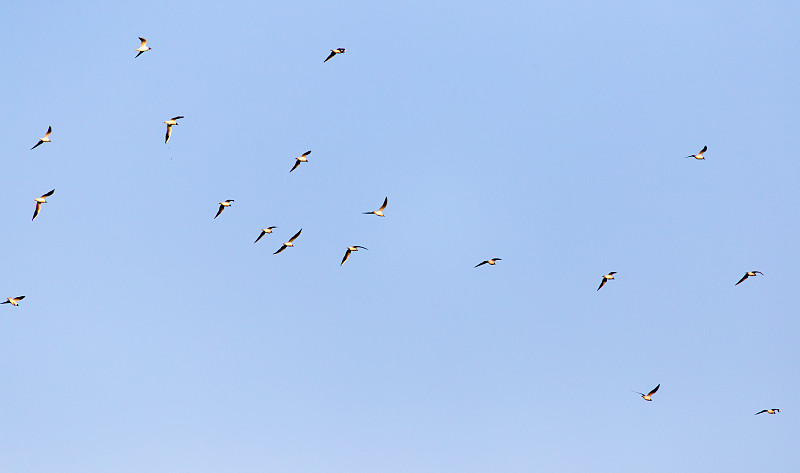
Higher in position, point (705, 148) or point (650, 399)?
point (705, 148)

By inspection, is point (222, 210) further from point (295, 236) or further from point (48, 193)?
point (48, 193)

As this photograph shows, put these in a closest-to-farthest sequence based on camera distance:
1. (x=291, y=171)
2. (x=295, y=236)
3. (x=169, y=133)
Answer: (x=291, y=171) < (x=169, y=133) < (x=295, y=236)

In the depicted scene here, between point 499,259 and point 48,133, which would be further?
point 499,259

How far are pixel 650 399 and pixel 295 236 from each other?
39.1 m

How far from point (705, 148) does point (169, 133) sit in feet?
174

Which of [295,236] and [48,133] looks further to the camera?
[295,236]

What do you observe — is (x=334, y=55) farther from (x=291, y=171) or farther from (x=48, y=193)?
(x=48, y=193)

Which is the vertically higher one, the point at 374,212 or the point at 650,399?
the point at 374,212

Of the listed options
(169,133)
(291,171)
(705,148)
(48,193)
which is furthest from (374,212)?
(705,148)

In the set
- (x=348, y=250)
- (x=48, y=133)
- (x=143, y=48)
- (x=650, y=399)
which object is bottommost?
(x=650, y=399)

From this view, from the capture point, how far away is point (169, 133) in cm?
9119

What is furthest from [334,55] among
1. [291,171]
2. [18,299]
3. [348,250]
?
[18,299]

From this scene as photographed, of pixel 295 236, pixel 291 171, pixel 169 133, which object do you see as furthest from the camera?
pixel 295 236

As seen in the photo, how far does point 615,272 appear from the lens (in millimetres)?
99688
